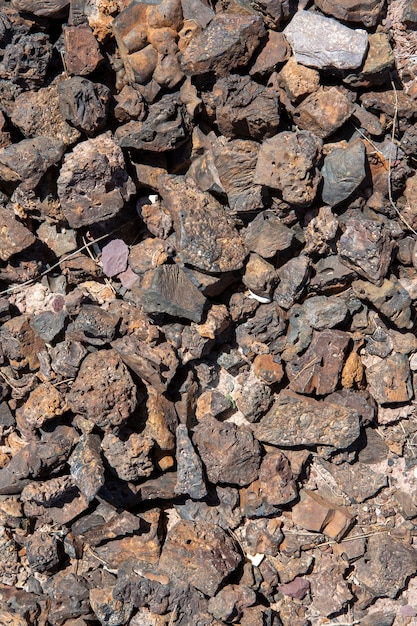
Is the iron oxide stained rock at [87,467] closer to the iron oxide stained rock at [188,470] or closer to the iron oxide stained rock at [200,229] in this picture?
the iron oxide stained rock at [188,470]

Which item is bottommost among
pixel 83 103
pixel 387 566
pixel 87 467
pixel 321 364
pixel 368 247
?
pixel 387 566

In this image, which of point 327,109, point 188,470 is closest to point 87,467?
point 188,470

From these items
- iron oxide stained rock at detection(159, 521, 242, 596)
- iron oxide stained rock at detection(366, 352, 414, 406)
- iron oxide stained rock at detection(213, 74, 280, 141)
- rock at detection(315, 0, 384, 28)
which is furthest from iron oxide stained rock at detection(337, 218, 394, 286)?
iron oxide stained rock at detection(159, 521, 242, 596)

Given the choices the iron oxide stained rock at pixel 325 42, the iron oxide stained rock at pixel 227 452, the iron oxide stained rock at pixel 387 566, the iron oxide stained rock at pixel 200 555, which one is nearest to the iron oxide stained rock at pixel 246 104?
the iron oxide stained rock at pixel 325 42

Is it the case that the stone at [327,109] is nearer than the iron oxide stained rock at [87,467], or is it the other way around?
the stone at [327,109]

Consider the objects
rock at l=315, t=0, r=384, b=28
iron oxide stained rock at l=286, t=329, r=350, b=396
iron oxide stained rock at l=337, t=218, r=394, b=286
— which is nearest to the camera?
rock at l=315, t=0, r=384, b=28

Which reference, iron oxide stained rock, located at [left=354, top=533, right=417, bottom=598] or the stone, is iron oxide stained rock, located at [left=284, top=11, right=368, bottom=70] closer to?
the stone

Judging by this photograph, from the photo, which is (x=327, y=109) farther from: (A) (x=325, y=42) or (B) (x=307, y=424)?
(B) (x=307, y=424)
